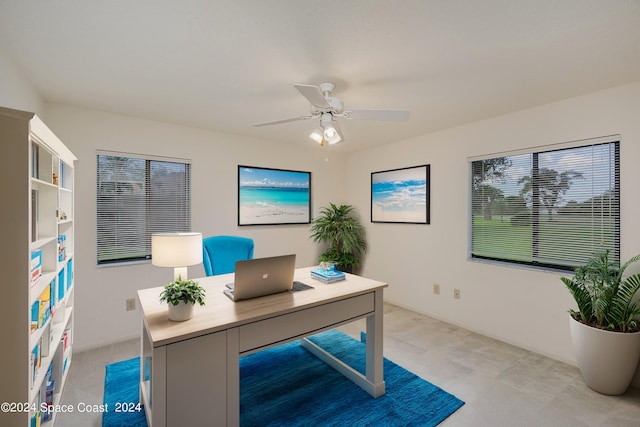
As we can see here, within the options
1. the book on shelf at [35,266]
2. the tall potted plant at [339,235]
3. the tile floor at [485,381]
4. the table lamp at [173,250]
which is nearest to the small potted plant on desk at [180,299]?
the table lamp at [173,250]

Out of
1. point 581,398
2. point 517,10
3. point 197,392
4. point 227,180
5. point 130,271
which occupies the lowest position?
point 581,398

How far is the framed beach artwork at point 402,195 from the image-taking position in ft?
12.6

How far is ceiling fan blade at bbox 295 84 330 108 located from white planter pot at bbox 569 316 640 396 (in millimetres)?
2571

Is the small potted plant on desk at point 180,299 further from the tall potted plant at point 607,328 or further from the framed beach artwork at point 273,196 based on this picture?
the tall potted plant at point 607,328

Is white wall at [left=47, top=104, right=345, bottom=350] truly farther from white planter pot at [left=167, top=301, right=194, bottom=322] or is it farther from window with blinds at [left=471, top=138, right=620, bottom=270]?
window with blinds at [left=471, top=138, right=620, bottom=270]

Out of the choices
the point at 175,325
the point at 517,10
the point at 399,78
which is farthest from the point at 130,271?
the point at 517,10

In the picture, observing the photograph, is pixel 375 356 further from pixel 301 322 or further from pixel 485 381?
pixel 485 381

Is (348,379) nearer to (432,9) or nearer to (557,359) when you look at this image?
(557,359)

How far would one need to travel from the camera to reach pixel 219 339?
4.86ft

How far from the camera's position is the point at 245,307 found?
5.56 feet

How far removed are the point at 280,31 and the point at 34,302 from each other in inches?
76.9

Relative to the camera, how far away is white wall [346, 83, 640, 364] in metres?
2.35

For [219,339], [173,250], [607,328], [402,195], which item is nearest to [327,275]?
[219,339]

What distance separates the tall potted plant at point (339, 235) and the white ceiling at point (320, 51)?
207cm
